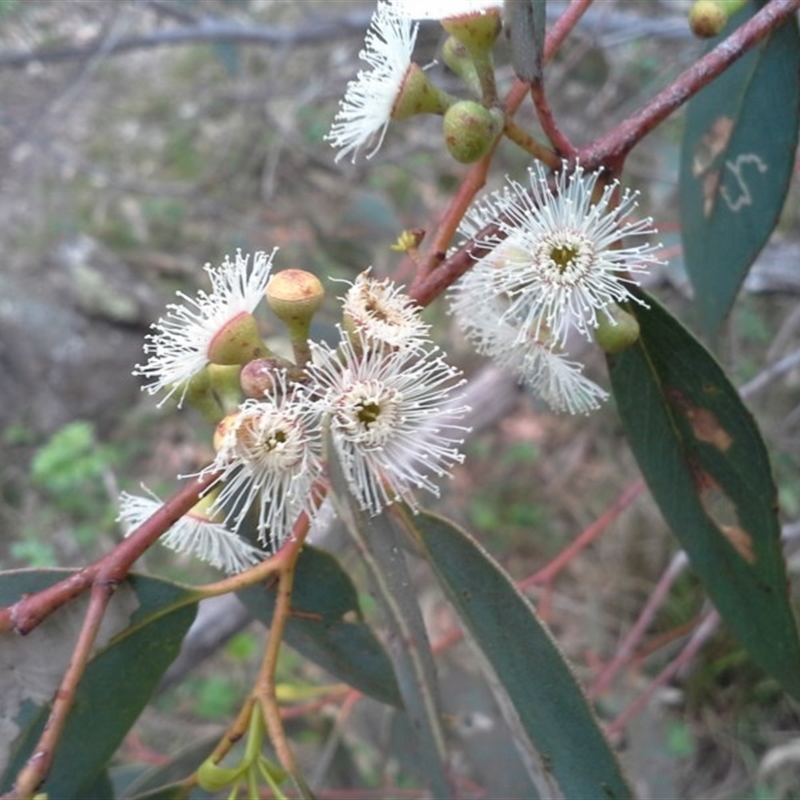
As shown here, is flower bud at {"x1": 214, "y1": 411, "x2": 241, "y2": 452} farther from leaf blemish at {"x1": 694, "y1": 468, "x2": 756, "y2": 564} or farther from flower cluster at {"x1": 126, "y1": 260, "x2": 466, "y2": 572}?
leaf blemish at {"x1": 694, "y1": 468, "x2": 756, "y2": 564}

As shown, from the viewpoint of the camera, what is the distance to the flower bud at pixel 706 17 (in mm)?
853

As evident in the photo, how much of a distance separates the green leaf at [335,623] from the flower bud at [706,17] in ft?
1.94

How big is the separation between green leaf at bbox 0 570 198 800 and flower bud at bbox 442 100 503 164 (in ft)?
1.43

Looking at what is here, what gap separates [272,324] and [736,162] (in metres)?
0.74

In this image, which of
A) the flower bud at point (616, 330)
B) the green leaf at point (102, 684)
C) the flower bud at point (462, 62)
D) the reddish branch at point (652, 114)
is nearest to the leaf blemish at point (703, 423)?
the flower bud at point (616, 330)

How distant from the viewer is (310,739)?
6.42 ft

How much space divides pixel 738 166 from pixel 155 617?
790 millimetres

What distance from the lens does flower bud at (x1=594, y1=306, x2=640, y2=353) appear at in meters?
0.84

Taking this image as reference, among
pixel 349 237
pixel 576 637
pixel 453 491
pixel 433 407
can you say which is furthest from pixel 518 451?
pixel 433 407

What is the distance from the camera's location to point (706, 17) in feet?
2.80

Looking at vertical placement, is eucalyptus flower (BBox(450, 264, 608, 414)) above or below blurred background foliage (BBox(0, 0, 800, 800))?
below

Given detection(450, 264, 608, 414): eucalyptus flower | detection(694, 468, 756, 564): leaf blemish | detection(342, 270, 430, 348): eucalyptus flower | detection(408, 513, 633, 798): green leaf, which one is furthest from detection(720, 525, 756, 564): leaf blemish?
detection(342, 270, 430, 348): eucalyptus flower

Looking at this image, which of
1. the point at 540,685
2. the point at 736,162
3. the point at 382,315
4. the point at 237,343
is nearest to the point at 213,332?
the point at 237,343

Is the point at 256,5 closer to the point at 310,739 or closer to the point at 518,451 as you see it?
the point at 518,451
